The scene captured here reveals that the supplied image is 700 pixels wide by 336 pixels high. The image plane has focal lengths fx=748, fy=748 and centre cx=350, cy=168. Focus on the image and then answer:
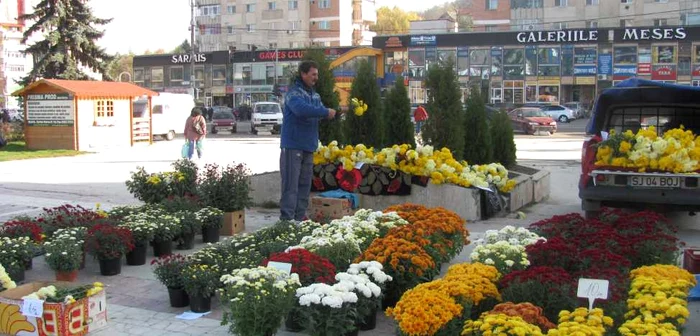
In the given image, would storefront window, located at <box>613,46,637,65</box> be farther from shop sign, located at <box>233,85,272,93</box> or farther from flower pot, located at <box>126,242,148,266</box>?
flower pot, located at <box>126,242,148,266</box>

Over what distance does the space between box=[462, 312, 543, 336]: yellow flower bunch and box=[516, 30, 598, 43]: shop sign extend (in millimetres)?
62017

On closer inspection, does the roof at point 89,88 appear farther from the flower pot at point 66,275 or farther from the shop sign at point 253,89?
the shop sign at point 253,89

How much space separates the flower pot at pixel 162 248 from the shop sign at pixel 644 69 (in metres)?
60.3

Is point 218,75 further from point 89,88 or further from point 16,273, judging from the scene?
point 16,273

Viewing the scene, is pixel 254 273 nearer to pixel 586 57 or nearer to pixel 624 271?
pixel 624 271

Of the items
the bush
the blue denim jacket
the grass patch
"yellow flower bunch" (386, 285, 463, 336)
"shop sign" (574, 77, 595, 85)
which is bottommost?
"yellow flower bunch" (386, 285, 463, 336)

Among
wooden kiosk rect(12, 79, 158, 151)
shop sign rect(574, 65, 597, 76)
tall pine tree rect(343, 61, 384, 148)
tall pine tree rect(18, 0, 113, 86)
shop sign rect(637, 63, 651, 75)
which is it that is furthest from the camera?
shop sign rect(574, 65, 597, 76)

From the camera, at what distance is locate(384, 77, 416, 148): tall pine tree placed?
41.1ft

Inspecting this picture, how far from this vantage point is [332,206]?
33.6 feet

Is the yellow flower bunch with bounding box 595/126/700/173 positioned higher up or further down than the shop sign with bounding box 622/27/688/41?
further down

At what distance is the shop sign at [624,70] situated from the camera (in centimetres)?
6225

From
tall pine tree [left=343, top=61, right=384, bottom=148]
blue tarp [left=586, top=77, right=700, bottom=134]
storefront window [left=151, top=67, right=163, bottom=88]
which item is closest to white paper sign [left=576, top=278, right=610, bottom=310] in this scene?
blue tarp [left=586, top=77, right=700, bottom=134]

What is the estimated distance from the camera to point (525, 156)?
24.5 metres

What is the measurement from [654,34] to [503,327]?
62706 millimetres
